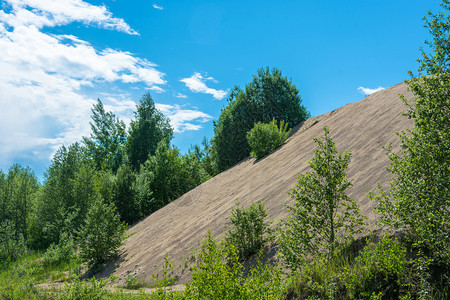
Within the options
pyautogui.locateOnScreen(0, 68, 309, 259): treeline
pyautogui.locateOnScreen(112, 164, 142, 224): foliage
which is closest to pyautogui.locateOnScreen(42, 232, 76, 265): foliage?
pyautogui.locateOnScreen(0, 68, 309, 259): treeline

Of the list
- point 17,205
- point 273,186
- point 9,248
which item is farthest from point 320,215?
point 17,205

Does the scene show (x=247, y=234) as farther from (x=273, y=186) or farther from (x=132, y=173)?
(x=132, y=173)

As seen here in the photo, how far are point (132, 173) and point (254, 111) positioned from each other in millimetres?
10995

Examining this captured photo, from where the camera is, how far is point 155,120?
122 feet

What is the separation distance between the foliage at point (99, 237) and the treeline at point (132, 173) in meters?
0.41

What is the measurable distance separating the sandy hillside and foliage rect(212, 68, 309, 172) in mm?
8445

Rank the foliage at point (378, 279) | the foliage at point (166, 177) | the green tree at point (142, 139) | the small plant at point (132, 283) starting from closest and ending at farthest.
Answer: the foliage at point (378, 279) < the small plant at point (132, 283) < the foliage at point (166, 177) < the green tree at point (142, 139)

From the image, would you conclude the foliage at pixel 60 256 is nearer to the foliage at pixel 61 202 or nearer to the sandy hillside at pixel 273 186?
the sandy hillside at pixel 273 186

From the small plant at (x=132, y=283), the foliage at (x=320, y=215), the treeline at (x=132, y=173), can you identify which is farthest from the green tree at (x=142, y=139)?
the foliage at (x=320, y=215)

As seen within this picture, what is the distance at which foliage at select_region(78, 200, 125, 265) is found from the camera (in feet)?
39.7

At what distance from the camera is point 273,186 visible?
11156 millimetres

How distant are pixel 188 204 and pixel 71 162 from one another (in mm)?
10116

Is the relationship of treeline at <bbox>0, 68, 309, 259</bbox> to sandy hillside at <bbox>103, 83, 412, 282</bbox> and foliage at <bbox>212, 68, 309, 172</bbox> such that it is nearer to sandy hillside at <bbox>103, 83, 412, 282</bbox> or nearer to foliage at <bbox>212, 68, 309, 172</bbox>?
Result: foliage at <bbox>212, 68, 309, 172</bbox>

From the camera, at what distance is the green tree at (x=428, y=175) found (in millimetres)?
4609
